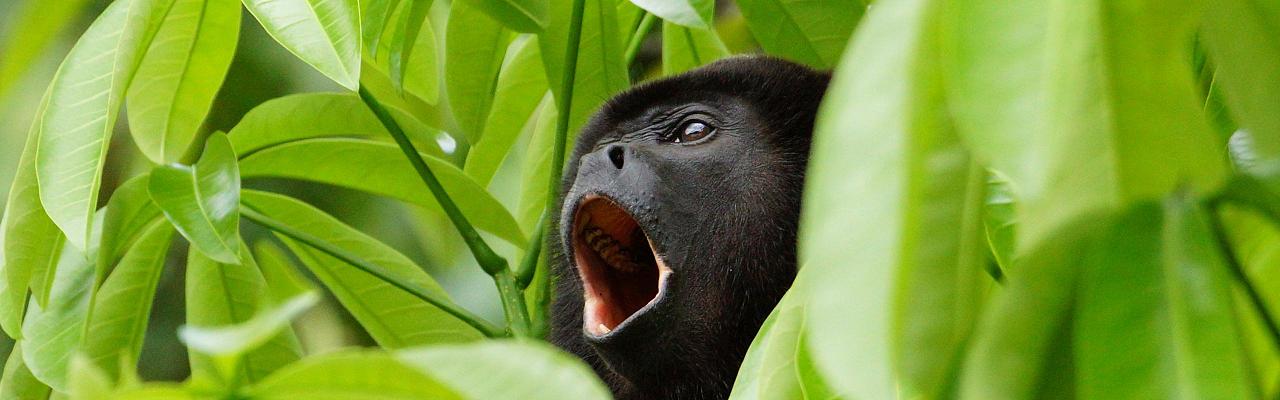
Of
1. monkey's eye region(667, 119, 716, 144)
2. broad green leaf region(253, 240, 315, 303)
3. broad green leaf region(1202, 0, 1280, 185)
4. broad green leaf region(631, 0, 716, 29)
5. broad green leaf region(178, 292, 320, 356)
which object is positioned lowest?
monkey's eye region(667, 119, 716, 144)

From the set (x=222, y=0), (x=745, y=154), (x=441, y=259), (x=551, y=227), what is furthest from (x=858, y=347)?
(x=441, y=259)

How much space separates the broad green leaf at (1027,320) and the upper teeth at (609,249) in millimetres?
1031

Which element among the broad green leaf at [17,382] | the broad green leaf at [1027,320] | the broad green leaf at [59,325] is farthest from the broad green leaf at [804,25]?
the broad green leaf at [1027,320]

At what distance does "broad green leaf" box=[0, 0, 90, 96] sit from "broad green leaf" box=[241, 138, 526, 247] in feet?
1.77

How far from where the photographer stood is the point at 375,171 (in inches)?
57.7

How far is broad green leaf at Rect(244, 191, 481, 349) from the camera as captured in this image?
4.93 ft

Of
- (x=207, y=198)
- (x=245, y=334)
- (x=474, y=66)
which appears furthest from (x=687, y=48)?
(x=245, y=334)

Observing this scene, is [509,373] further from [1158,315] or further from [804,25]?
[804,25]

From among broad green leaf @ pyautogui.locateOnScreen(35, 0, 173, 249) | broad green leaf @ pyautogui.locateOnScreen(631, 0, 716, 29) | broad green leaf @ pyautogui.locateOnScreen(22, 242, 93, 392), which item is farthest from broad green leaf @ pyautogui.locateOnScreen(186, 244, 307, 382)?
broad green leaf @ pyautogui.locateOnScreen(631, 0, 716, 29)

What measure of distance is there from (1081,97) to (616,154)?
102 cm

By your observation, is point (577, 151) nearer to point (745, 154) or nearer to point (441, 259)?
point (745, 154)

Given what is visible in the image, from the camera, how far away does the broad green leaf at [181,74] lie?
115 centimetres

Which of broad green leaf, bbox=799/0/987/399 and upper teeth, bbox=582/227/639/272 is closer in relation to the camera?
broad green leaf, bbox=799/0/987/399

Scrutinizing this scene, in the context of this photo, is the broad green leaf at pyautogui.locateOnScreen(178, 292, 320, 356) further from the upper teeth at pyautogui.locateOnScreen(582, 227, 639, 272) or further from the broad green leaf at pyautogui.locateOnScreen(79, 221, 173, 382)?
the upper teeth at pyautogui.locateOnScreen(582, 227, 639, 272)
